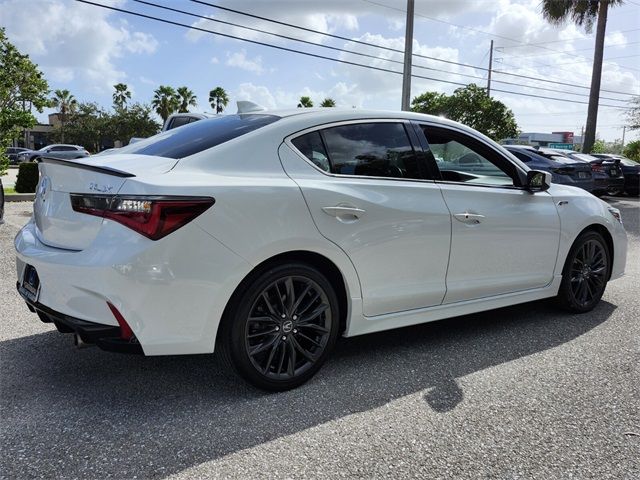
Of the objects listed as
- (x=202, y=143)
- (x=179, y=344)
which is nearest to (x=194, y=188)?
(x=202, y=143)

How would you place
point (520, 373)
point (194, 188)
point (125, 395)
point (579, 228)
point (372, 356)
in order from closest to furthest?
1. point (194, 188)
2. point (125, 395)
3. point (520, 373)
4. point (372, 356)
5. point (579, 228)

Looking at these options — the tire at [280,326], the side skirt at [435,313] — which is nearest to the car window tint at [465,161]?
the side skirt at [435,313]

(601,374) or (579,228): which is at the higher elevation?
(579,228)

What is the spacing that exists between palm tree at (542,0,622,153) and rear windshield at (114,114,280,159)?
23.8 m

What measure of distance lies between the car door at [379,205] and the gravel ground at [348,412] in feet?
1.77

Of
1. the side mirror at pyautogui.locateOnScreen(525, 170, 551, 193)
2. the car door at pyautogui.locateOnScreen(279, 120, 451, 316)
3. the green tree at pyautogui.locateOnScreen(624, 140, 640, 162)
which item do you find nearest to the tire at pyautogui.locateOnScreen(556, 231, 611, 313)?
the side mirror at pyautogui.locateOnScreen(525, 170, 551, 193)

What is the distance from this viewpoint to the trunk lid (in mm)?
2807

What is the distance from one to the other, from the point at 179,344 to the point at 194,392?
523 mm

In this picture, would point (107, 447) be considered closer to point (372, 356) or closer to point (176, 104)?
point (372, 356)

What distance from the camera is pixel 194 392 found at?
3.20m

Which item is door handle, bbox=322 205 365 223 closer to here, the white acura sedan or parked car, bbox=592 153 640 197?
the white acura sedan

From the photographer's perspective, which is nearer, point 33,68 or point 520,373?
point 520,373

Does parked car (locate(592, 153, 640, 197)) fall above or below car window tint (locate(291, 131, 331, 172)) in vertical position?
below

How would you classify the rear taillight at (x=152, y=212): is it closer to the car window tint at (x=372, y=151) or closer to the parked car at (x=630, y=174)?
the car window tint at (x=372, y=151)
